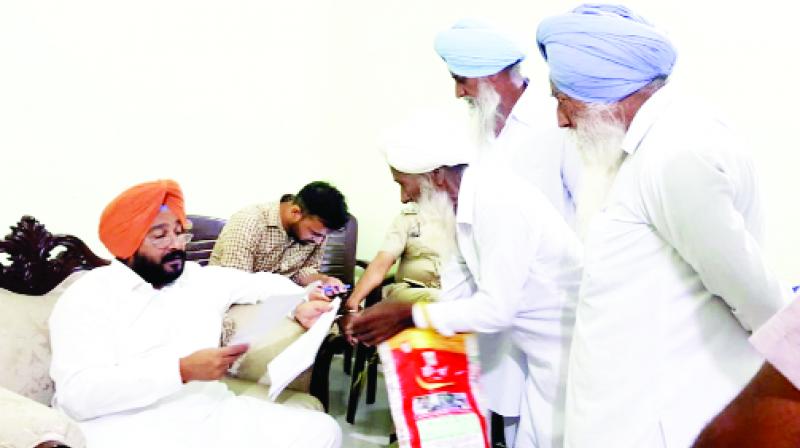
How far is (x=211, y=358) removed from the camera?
6.63 feet

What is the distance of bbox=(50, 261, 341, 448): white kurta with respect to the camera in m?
1.99

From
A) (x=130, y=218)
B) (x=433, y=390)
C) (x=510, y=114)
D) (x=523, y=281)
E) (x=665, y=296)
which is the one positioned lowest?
(x=433, y=390)

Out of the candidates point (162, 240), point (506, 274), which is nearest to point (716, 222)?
point (506, 274)

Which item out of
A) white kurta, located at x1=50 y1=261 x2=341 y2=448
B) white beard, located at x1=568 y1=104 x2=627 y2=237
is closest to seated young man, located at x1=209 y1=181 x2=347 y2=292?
white kurta, located at x1=50 y1=261 x2=341 y2=448

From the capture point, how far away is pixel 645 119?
1489 mm

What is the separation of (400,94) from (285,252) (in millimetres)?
1505

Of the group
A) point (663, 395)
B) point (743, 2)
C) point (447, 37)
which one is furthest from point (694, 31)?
point (663, 395)

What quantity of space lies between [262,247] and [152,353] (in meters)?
1.18

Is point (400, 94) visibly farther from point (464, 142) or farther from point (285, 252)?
point (464, 142)

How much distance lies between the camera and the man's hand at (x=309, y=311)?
2.52 meters

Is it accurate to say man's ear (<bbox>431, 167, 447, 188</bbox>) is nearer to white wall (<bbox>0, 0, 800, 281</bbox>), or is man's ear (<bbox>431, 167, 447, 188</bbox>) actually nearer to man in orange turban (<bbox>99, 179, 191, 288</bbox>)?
man in orange turban (<bbox>99, 179, 191, 288</bbox>)

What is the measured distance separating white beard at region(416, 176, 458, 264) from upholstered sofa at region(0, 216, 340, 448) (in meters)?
0.70

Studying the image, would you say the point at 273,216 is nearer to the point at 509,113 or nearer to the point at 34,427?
the point at 509,113

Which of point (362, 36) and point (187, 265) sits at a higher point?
point (362, 36)
